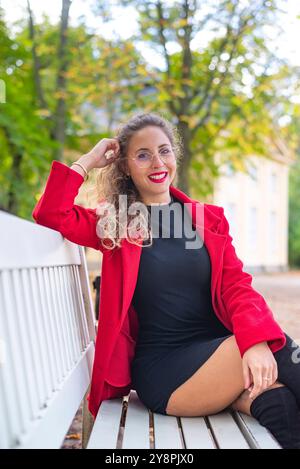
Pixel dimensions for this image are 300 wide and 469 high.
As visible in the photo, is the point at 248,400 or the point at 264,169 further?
the point at 264,169

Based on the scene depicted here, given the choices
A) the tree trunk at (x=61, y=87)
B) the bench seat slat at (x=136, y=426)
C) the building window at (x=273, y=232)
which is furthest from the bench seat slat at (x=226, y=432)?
the building window at (x=273, y=232)

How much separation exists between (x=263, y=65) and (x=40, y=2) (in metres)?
4.06

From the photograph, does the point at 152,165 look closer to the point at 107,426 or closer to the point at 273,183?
the point at 107,426

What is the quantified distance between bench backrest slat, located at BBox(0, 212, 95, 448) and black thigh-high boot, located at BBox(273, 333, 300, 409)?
0.84m

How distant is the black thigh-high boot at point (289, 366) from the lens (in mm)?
2359

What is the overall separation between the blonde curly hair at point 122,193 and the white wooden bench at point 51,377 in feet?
0.77

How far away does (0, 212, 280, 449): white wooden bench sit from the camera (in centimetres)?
178

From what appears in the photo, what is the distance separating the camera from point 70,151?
14.1m

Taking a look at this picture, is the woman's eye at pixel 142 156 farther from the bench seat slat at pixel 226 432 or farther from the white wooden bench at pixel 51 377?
the bench seat slat at pixel 226 432

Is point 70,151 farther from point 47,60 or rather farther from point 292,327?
point 292,327

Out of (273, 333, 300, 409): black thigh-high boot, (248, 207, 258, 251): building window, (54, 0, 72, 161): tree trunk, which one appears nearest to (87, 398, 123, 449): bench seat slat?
(273, 333, 300, 409): black thigh-high boot

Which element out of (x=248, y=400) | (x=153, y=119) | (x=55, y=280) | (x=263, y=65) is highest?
(x=263, y=65)

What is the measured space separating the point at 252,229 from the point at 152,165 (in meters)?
30.5

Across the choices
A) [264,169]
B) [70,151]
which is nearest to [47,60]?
[70,151]
